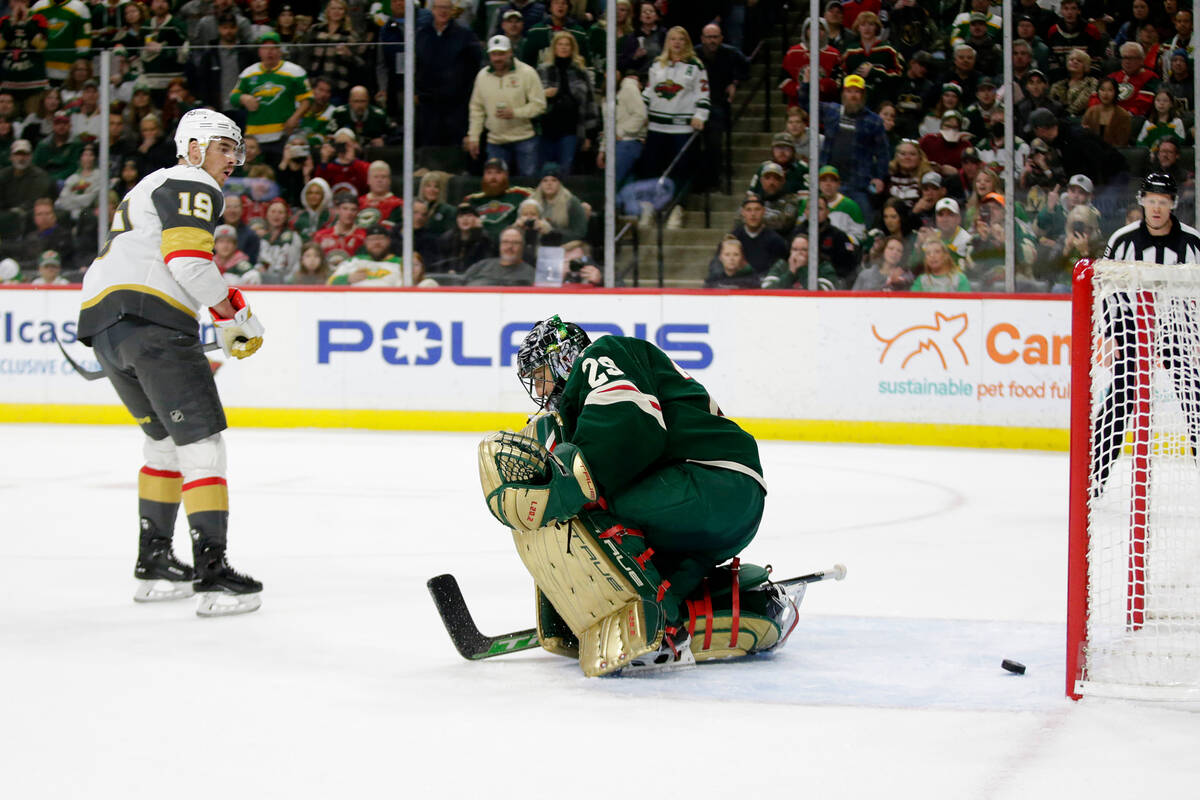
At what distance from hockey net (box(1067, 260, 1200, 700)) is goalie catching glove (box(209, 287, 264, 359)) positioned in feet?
7.13

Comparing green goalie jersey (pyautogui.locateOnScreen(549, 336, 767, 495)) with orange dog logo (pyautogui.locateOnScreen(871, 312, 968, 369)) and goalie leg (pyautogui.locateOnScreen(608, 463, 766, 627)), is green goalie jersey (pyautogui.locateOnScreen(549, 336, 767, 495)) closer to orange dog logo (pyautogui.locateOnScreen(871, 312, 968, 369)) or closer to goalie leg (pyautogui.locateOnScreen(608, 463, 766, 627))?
goalie leg (pyautogui.locateOnScreen(608, 463, 766, 627))

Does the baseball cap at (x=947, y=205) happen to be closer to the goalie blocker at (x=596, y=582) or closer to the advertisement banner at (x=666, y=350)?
the advertisement banner at (x=666, y=350)

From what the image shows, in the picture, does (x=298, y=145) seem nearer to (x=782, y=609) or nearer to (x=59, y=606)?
(x=59, y=606)

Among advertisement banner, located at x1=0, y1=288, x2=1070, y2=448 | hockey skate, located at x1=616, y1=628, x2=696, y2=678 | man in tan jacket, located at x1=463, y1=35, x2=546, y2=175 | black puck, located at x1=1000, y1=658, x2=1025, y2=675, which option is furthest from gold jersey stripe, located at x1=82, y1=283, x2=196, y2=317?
man in tan jacket, located at x1=463, y1=35, x2=546, y2=175

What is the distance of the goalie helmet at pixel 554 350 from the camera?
122 inches

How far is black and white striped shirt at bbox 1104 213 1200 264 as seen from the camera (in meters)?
4.98

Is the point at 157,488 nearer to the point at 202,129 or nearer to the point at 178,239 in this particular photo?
the point at 178,239

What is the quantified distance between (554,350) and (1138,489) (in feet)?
4.51

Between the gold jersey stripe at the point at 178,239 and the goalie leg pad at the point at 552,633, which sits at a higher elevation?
the gold jersey stripe at the point at 178,239

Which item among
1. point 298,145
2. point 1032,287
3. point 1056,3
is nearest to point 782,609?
point 1032,287

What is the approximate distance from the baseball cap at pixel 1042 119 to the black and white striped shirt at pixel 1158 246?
367 cm

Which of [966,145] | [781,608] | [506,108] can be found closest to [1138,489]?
[781,608]

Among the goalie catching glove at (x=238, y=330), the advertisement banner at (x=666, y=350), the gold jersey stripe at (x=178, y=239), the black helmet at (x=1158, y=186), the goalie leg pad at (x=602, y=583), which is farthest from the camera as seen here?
the advertisement banner at (x=666, y=350)

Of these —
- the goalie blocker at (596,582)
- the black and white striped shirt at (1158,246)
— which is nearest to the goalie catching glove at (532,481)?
the goalie blocker at (596,582)
